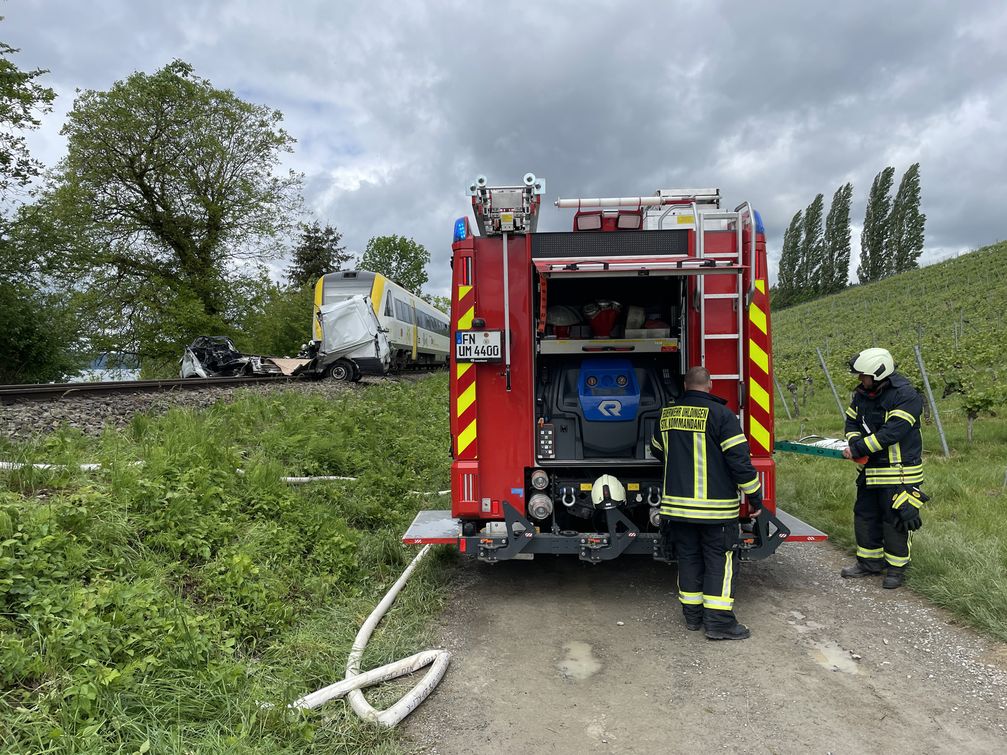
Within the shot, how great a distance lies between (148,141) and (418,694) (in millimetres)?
27182

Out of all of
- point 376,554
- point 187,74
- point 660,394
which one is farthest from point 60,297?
point 660,394

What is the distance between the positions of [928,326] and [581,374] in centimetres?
2810

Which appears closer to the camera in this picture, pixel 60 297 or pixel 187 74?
pixel 60 297

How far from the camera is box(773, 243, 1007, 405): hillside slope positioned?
37.1 ft

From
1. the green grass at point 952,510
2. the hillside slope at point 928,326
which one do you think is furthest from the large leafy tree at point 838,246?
the green grass at point 952,510

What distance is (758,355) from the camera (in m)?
4.43

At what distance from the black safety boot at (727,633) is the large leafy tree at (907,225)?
73.3 metres

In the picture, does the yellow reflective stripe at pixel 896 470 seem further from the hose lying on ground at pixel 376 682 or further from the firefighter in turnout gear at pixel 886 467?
the hose lying on ground at pixel 376 682

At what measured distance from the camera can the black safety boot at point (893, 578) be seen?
4547 mm

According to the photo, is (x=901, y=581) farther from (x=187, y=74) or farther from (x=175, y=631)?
(x=187, y=74)

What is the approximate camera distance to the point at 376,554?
5.09 m

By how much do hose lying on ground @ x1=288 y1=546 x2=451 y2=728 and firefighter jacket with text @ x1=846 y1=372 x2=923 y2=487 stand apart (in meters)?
3.35

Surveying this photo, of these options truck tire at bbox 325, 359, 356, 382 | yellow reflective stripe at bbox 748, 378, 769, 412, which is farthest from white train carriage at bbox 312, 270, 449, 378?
yellow reflective stripe at bbox 748, 378, 769, 412

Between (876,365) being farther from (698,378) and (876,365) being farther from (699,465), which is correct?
(699,465)
